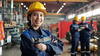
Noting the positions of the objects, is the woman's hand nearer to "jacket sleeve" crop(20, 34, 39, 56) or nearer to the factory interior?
"jacket sleeve" crop(20, 34, 39, 56)

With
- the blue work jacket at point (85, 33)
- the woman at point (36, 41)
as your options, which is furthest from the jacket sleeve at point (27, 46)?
the blue work jacket at point (85, 33)

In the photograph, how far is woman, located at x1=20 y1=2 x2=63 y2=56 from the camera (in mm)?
1035

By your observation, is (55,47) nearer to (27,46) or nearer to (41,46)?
(41,46)

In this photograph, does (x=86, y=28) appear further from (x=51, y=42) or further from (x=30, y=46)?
(x=30, y=46)

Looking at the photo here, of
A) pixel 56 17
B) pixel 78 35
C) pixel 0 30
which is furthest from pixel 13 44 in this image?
pixel 56 17

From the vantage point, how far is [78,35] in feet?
13.1

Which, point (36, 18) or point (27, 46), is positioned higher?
point (36, 18)

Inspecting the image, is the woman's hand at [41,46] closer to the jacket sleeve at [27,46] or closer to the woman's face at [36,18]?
the jacket sleeve at [27,46]

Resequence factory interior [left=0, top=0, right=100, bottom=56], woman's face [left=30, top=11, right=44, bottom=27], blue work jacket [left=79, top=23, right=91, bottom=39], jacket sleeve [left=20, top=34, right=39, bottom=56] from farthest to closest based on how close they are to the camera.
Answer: factory interior [left=0, top=0, right=100, bottom=56] → blue work jacket [left=79, top=23, right=91, bottom=39] → woman's face [left=30, top=11, right=44, bottom=27] → jacket sleeve [left=20, top=34, right=39, bottom=56]

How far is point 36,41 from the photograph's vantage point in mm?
1076

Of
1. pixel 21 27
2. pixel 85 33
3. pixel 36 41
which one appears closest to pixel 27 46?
pixel 36 41

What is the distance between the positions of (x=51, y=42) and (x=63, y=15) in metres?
24.6

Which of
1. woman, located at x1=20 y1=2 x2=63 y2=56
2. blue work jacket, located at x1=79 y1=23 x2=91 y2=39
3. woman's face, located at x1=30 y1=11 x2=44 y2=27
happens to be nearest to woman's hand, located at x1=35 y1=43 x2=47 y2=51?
woman, located at x1=20 y1=2 x2=63 y2=56

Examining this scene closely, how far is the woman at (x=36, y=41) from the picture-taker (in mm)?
1035
